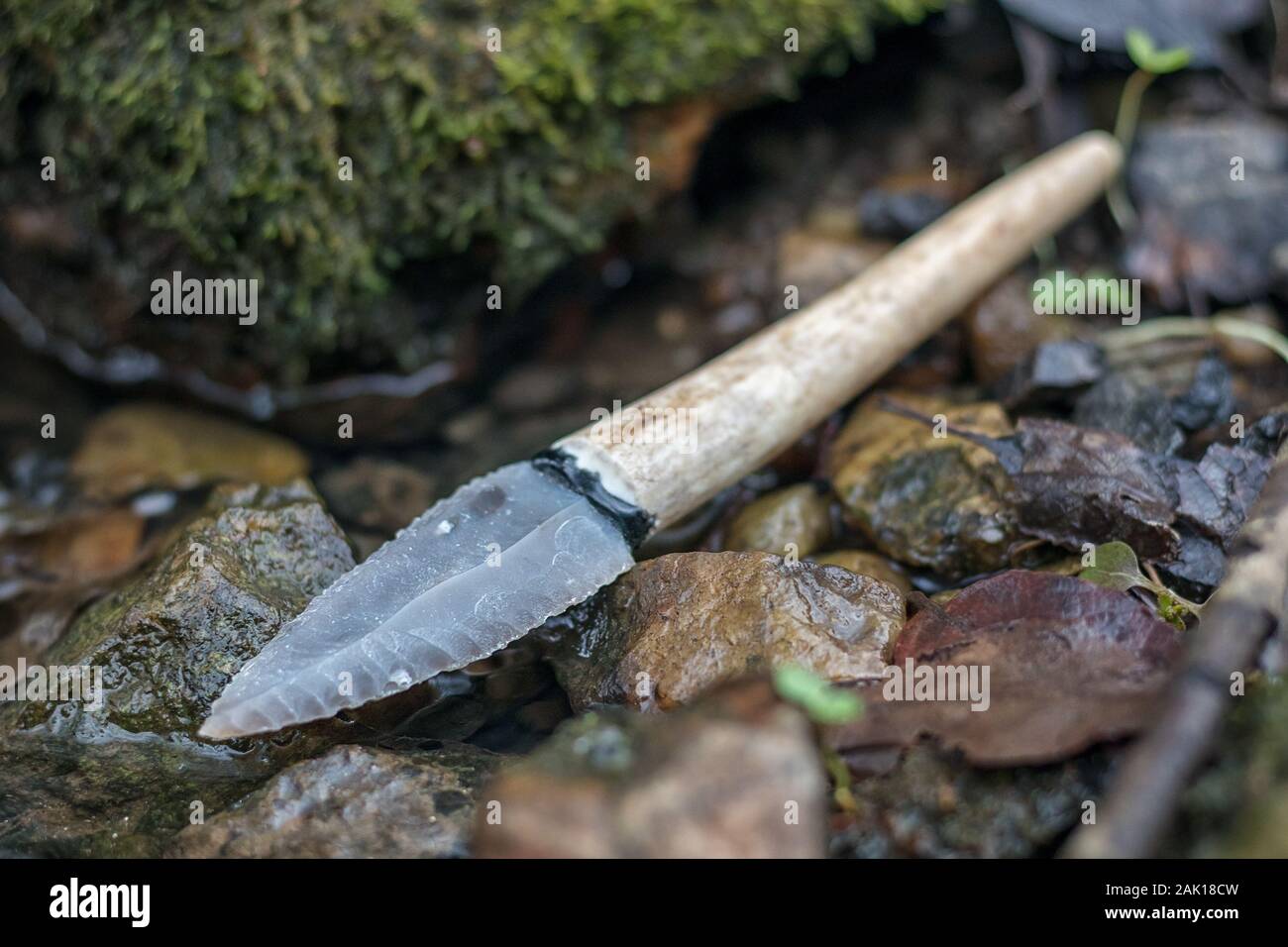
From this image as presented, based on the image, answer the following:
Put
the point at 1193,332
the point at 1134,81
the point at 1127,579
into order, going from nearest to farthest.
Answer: the point at 1127,579 < the point at 1193,332 < the point at 1134,81

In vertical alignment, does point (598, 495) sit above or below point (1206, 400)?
below

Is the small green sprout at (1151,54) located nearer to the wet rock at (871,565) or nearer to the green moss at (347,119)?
the green moss at (347,119)

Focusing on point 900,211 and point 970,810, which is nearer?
point 970,810

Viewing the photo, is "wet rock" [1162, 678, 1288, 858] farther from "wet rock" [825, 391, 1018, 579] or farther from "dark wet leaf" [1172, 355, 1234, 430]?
"dark wet leaf" [1172, 355, 1234, 430]

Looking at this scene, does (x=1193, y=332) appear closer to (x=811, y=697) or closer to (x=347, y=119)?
(x=811, y=697)

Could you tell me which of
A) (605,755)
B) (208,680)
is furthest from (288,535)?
(605,755)

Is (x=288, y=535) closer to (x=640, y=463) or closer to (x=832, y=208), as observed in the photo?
(x=640, y=463)

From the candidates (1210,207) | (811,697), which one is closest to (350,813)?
(811,697)

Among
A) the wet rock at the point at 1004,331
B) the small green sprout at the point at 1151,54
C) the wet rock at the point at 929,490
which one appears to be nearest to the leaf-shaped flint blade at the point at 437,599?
the wet rock at the point at 929,490
